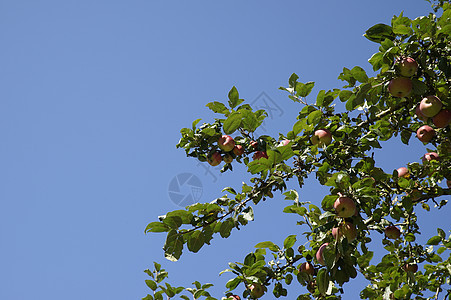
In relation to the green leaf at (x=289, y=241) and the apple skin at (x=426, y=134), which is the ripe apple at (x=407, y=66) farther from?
the green leaf at (x=289, y=241)

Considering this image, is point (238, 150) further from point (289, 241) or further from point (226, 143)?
point (289, 241)

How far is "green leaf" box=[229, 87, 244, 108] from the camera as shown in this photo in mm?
3107

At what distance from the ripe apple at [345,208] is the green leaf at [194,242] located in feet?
3.04

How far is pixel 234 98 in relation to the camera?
3.13 metres

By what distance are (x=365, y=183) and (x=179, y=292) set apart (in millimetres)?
Answer: 1550

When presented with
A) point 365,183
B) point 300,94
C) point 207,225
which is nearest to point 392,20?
point 300,94

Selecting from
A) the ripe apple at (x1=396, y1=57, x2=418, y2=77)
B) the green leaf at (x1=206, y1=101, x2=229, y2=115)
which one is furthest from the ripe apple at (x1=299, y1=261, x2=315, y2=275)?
the ripe apple at (x1=396, y1=57, x2=418, y2=77)

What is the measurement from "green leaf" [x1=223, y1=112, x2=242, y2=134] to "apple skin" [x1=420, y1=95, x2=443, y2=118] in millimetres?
1224

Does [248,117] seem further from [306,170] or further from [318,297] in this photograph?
[318,297]

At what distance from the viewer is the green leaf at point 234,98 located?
10.2ft

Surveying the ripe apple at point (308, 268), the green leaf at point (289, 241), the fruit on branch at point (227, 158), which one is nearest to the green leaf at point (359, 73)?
the fruit on branch at point (227, 158)

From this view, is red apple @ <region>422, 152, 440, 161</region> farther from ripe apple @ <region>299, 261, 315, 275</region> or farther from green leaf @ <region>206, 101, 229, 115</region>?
green leaf @ <region>206, 101, 229, 115</region>

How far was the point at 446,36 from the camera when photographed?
2637 millimetres

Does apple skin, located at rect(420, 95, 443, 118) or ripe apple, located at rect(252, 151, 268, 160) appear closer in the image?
apple skin, located at rect(420, 95, 443, 118)
